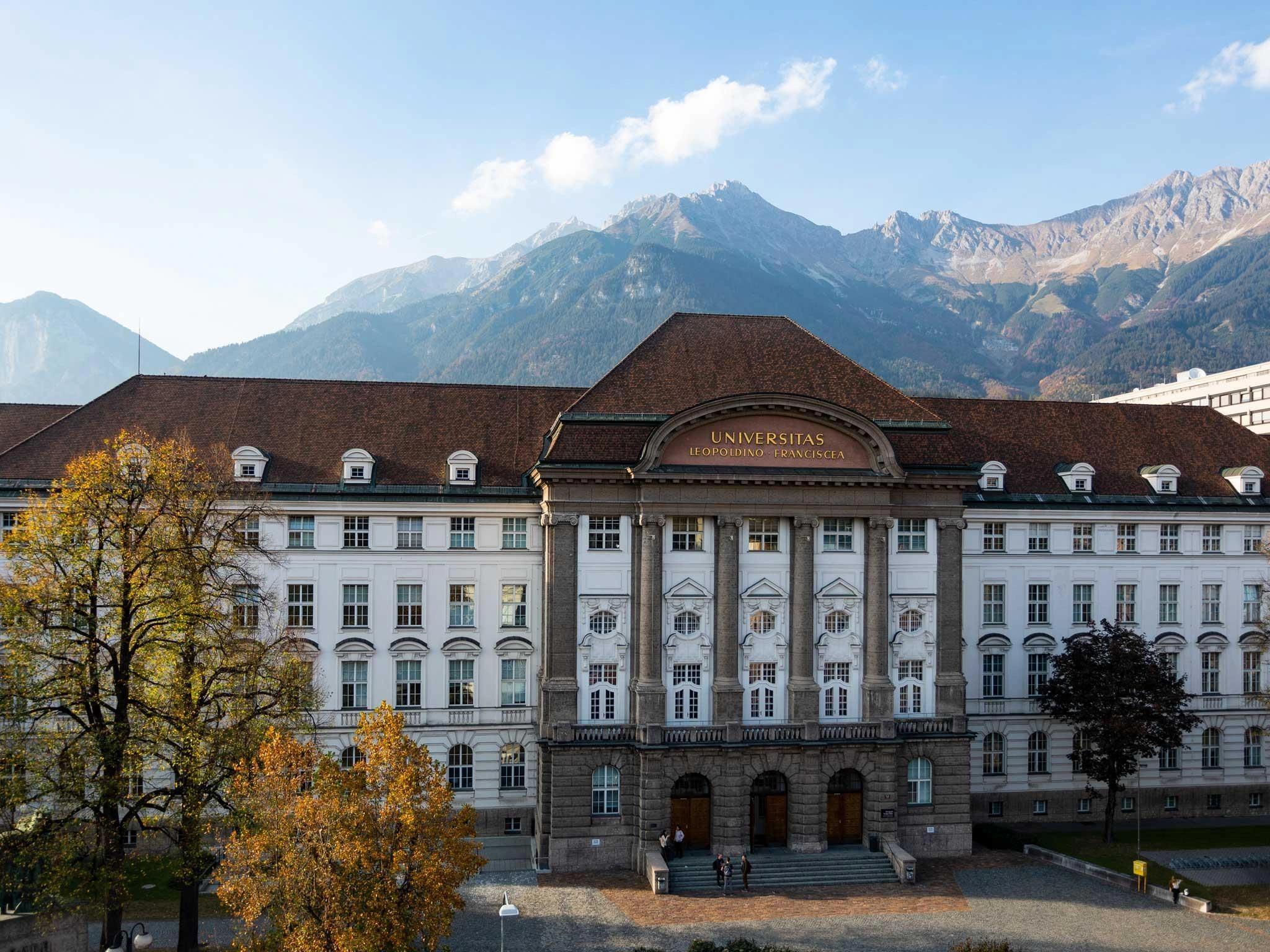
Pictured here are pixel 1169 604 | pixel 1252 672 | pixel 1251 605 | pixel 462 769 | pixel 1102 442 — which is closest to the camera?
pixel 462 769

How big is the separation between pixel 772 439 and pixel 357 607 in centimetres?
2080

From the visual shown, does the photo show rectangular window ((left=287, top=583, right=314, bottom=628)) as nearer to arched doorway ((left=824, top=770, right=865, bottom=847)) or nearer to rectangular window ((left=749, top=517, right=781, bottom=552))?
rectangular window ((left=749, top=517, right=781, bottom=552))

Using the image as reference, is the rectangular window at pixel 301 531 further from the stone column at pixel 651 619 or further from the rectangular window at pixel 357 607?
the stone column at pixel 651 619

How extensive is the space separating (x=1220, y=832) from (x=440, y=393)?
45.6 m

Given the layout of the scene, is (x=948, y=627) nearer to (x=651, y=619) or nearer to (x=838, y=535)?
(x=838, y=535)

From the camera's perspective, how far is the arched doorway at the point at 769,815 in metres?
44.4

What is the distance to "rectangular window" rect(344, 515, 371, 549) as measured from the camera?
153ft

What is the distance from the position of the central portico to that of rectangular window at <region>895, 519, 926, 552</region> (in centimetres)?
19

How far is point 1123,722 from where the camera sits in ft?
147

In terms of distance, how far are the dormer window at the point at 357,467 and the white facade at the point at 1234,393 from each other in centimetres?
6281

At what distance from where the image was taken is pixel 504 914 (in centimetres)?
2855

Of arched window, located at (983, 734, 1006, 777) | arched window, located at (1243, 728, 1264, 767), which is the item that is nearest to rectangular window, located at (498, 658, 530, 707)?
arched window, located at (983, 734, 1006, 777)

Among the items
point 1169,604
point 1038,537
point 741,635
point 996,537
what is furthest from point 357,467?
point 1169,604

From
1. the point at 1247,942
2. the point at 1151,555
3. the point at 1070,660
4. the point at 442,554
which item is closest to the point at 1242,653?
the point at 1151,555
